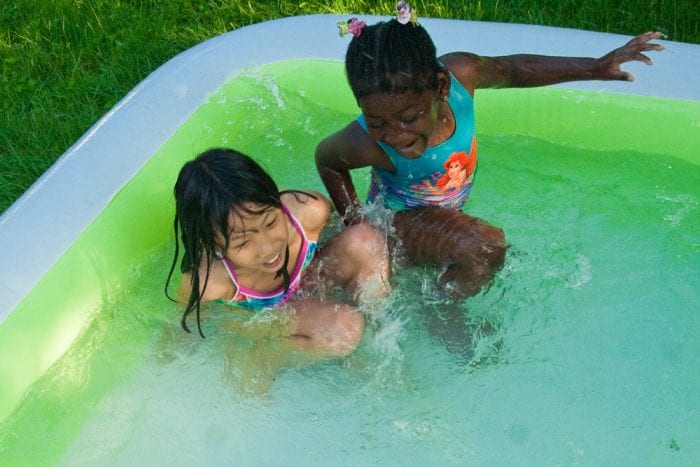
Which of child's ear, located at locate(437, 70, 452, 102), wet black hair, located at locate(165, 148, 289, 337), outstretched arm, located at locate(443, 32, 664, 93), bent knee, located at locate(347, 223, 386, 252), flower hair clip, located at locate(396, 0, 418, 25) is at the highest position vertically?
flower hair clip, located at locate(396, 0, 418, 25)

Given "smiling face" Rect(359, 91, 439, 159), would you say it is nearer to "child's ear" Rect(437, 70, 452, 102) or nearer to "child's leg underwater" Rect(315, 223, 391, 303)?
"child's ear" Rect(437, 70, 452, 102)

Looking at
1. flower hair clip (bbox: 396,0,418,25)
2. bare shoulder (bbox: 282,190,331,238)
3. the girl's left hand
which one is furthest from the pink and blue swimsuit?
the girl's left hand

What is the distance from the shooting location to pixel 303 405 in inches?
99.0

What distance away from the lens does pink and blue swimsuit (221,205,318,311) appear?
7.82 feet

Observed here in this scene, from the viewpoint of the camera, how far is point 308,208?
2.45 metres

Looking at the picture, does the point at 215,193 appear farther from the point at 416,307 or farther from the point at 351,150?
the point at 416,307

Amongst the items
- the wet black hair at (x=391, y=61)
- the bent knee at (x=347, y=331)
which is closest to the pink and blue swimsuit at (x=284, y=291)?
the bent knee at (x=347, y=331)

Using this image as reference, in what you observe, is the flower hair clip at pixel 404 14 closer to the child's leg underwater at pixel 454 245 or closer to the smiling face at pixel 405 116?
the smiling face at pixel 405 116

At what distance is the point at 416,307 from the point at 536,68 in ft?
2.67

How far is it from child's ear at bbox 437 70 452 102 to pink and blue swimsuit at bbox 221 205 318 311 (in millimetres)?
530

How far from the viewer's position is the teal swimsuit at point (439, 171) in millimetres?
2424

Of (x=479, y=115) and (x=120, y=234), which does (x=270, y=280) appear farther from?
(x=479, y=115)

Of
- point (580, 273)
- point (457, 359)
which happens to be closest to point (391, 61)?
point (457, 359)

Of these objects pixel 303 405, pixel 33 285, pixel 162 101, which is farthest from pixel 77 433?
pixel 162 101
